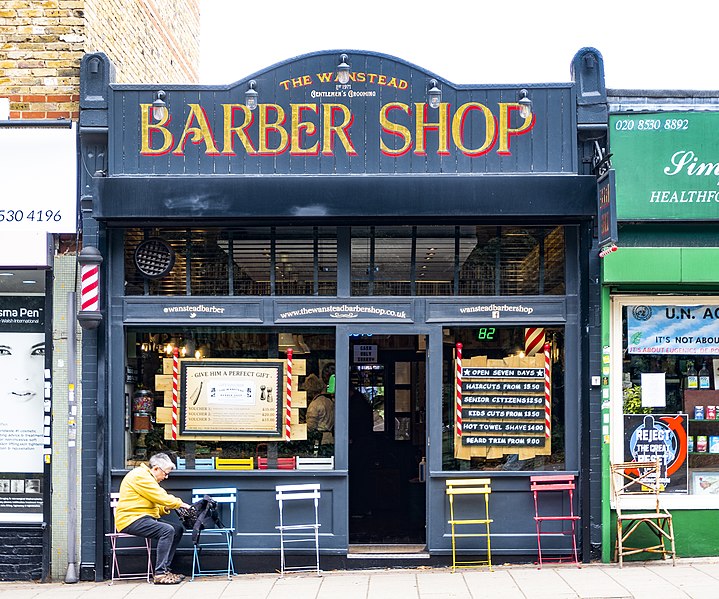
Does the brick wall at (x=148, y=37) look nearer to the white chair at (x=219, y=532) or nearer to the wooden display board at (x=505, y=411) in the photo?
the white chair at (x=219, y=532)

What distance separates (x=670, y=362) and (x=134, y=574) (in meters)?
6.38

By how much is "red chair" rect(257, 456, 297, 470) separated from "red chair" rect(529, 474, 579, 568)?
262cm

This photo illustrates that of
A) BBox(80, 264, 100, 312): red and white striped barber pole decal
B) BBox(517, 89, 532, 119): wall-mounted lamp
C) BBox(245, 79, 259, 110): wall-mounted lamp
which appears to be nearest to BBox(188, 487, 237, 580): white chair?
BBox(80, 264, 100, 312): red and white striped barber pole decal

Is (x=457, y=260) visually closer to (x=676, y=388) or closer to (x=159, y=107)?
(x=676, y=388)

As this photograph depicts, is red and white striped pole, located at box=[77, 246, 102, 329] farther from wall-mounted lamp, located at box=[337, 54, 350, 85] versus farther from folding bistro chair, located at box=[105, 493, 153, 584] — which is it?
wall-mounted lamp, located at box=[337, 54, 350, 85]

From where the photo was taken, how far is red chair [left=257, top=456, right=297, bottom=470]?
10.4m

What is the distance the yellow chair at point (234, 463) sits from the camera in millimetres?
10406

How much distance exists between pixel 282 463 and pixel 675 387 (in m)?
4.49

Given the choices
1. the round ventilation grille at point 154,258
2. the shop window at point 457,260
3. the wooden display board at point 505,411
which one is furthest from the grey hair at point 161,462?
the wooden display board at point 505,411

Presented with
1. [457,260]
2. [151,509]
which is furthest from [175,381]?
[457,260]

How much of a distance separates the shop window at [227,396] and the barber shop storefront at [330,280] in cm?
2

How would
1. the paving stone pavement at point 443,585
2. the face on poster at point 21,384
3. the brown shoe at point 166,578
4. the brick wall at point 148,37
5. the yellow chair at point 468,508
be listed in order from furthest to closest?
the brick wall at point 148,37 < the face on poster at point 21,384 < the yellow chair at point 468,508 < the brown shoe at point 166,578 < the paving stone pavement at point 443,585

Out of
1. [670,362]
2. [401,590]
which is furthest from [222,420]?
[670,362]

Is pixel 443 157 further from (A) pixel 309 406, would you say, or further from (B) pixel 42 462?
(B) pixel 42 462
